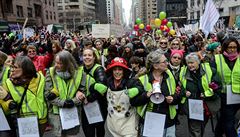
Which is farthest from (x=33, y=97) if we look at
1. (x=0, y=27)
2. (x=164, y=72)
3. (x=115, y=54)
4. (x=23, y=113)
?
(x=0, y=27)

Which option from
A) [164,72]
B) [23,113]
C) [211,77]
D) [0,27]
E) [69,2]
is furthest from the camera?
[69,2]

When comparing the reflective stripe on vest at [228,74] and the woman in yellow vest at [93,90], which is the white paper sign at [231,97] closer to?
the reflective stripe on vest at [228,74]

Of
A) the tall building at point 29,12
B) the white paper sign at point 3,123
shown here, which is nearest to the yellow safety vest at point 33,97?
the white paper sign at point 3,123

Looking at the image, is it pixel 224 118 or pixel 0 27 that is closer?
pixel 224 118

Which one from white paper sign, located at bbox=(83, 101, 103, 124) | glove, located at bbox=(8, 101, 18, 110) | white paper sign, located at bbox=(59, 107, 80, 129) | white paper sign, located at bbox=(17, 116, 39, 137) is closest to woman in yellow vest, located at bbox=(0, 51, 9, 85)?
glove, located at bbox=(8, 101, 18, 110)

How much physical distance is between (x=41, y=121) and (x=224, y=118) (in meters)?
2.81

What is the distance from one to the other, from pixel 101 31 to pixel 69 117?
10110 mm

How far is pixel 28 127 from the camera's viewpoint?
355cm

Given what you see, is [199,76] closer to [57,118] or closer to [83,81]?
[83,81]

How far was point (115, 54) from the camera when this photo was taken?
7797 millimetres

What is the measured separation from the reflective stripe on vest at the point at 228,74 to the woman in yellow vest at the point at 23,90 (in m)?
2.70

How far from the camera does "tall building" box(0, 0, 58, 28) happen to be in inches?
1557

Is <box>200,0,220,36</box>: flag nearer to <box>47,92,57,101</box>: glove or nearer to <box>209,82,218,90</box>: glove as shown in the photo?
<box>209,82,218,90</box>: glove

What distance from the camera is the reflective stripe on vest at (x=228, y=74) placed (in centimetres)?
412
